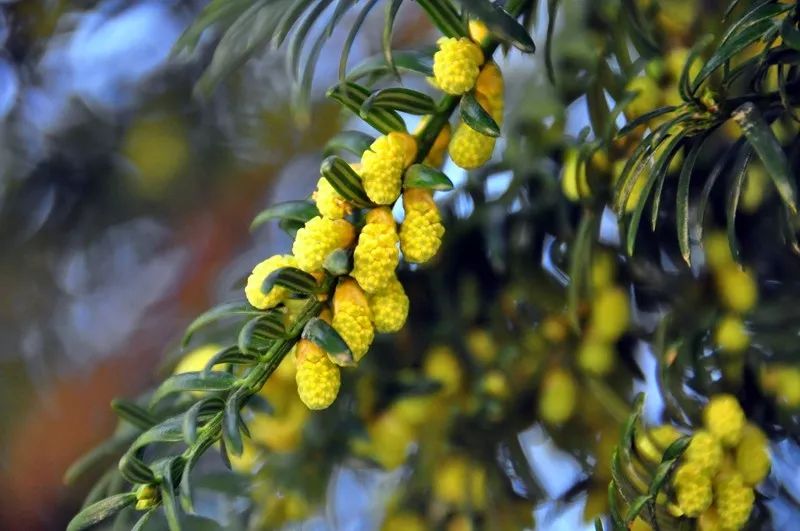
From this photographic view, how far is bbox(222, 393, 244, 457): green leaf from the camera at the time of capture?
0.93 ft

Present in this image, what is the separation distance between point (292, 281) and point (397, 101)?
9 cm

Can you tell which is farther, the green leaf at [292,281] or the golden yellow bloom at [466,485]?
the golden yellow bloom at [466,485]

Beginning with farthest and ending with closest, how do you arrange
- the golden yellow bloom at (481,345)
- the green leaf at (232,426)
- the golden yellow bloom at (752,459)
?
the golden yellow bloom at (481,345) → the golden yellow bloom at (752,459) → the green leaf at (232,426)

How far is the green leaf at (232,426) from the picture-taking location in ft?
0.93

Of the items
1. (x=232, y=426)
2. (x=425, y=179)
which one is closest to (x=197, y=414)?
(x=232, y=426)

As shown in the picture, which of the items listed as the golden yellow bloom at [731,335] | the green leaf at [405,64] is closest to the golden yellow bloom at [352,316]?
the green leaf at [405,64]

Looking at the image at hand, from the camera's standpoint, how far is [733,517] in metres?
0.37

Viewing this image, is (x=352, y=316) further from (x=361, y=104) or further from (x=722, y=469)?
(x=722, y=469)

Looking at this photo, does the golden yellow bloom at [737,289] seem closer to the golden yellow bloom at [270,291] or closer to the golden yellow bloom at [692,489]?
the golden yellow bloom at [692,489]

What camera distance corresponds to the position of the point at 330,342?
29 cm

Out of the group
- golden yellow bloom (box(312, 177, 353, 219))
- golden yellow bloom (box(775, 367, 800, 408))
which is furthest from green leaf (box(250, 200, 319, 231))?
golden yellow bloom (box(775, 367, 800, 408))

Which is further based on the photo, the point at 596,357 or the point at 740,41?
the point at 596,357

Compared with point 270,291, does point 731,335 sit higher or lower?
lower

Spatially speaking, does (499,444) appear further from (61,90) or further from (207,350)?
(61,90)
